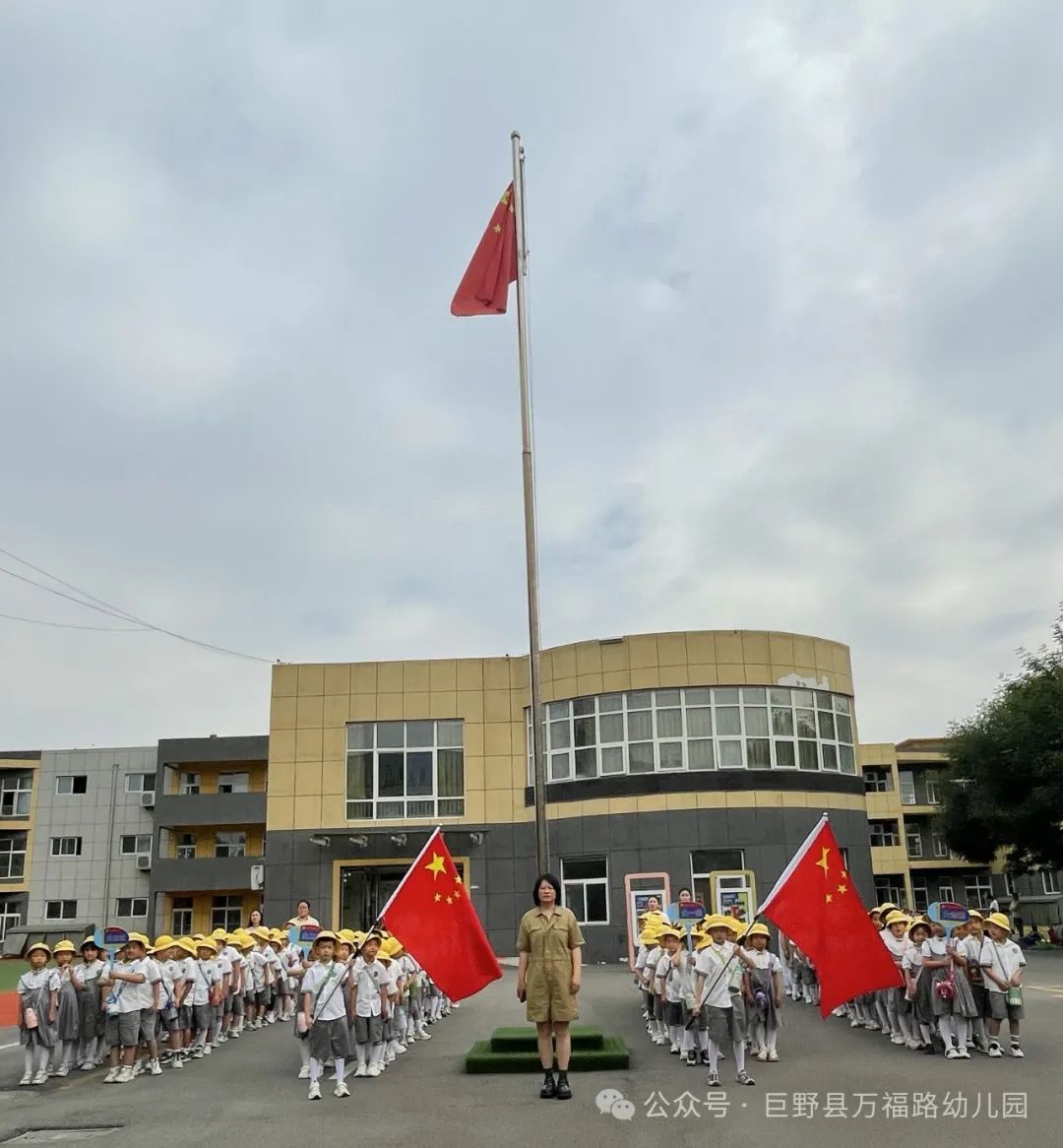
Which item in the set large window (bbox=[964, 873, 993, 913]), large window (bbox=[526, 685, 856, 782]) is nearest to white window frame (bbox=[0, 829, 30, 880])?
large window (bbox=[526, 685, 856, 782])

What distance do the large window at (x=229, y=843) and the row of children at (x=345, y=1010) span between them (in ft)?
116

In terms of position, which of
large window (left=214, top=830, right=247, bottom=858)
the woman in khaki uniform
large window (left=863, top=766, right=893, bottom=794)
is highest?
large window (left=863, top=766, right=893, bottom=794)

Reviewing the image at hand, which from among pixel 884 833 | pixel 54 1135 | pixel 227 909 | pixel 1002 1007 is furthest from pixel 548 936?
pixel 884 833

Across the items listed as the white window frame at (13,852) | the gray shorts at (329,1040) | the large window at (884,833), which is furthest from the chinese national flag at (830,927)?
the white window frame at (13,852)

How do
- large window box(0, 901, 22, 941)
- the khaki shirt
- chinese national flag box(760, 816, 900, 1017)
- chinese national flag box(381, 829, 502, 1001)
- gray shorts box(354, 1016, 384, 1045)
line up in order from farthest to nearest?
large window box(0, 901, 22, 941)
gray shorts box(354, 1016, 384, 1045)
chinese national flag box(381, 829, 502, 1001)
chinese national flag box(760, 816, 900, 1017)
the khaki shirt

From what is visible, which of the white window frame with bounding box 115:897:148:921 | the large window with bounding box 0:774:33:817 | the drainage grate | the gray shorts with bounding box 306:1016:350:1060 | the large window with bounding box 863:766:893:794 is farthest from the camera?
the large window with bounding box 863:766:893:794

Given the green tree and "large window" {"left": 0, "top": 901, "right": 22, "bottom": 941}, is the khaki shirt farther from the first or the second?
"large window" {"left": 0, "top": 901, "right": 22, "bottom": 941}

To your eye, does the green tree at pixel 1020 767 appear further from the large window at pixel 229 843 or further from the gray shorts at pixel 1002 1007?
the large window at pixel 229 843

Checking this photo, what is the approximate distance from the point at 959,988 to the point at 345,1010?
6329mm

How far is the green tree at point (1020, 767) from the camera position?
32844mm

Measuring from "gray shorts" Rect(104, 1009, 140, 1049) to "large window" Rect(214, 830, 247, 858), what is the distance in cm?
3618

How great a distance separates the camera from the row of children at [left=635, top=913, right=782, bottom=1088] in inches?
425

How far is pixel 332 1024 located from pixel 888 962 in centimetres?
536

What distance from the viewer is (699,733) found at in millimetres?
28891
